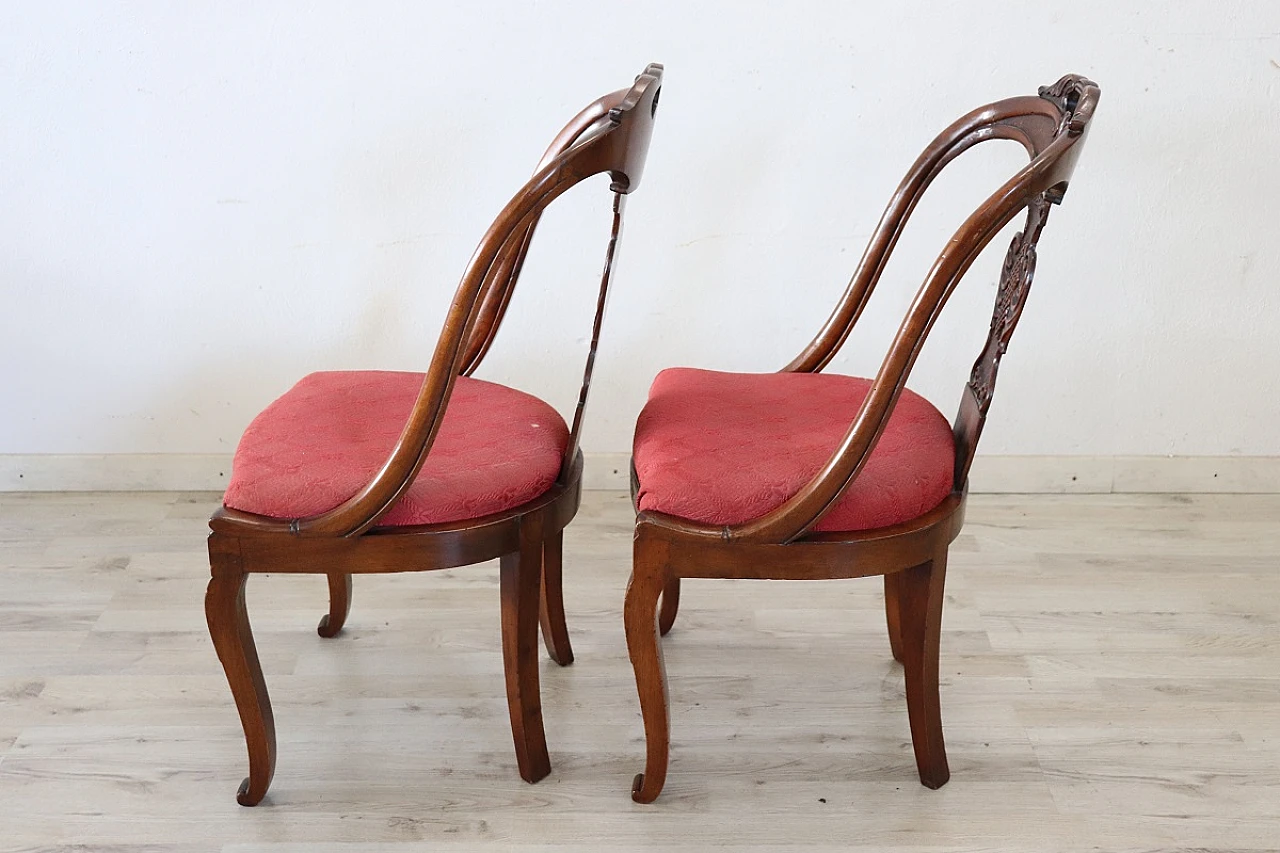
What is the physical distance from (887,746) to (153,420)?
1.66m

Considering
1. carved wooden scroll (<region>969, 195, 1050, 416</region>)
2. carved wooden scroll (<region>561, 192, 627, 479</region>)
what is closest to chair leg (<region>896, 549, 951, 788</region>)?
carved wooden scroll (<region>969, 195, 1050, 416</region>)

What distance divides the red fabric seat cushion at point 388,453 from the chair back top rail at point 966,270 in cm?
22

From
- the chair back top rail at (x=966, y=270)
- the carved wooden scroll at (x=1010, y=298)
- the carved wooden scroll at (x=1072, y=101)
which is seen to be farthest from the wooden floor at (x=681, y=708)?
the carved wooden scroll at (x=1072, y=101)

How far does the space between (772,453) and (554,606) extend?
→ 544 millimetres

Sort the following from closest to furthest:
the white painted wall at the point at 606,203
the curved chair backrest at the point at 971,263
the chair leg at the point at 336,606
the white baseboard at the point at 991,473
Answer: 1. the curved chair backrest at the point at 971,263
2. the chair leg at the point at 336,606
3. the white painted wall at the point at 606,203
4. the white baseboard at the point at 991,473

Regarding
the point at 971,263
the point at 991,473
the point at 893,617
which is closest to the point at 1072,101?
the point at 971,263

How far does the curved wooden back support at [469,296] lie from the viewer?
1360 millimetres

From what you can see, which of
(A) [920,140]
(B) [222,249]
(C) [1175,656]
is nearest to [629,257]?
(A) [920,140]

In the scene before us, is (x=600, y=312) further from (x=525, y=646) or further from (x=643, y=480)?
(x=525, y=646)

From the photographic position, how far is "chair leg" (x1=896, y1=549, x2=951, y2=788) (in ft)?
5.19

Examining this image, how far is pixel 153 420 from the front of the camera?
102 inches

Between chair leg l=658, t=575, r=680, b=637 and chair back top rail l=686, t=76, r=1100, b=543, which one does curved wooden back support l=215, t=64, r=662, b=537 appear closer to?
chair back top rail l=686, t=76, r=1100, b=543

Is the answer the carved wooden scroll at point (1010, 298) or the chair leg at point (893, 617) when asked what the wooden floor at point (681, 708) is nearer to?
the chair leg at point (893, 617)

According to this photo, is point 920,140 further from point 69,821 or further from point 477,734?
point 69,821
